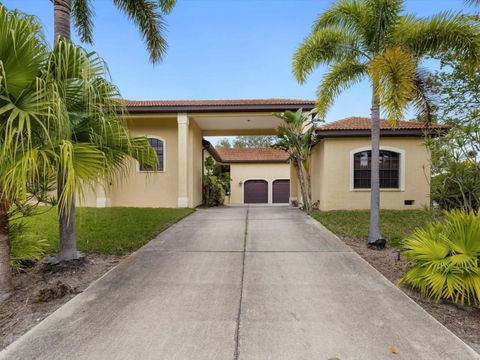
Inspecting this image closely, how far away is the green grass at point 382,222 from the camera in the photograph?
7.04 m

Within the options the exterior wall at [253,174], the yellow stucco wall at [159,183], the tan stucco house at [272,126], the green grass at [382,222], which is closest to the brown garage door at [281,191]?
the exterior wall at [253,174]

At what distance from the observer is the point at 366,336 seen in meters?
2.73

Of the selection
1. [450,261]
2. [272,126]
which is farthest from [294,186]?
[450,261]

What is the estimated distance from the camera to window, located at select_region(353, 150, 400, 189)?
36.6 feet

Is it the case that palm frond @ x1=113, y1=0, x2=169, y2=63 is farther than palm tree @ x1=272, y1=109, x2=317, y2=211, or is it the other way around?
palm tree @ x1=272, y1=109, x2=317, y2=211

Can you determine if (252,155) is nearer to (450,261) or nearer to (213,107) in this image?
(213,107)

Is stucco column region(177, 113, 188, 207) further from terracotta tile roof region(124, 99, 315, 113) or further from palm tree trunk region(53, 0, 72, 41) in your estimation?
palm tree trunk region(53, 0, 72, 41)

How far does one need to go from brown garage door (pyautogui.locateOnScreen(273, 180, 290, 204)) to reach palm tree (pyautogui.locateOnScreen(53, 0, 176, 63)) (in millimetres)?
17743

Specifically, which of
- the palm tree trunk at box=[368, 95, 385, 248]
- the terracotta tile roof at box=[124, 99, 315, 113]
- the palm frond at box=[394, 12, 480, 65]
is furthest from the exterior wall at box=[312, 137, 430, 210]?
the palm frond at box=[394, 12, 480, 65]

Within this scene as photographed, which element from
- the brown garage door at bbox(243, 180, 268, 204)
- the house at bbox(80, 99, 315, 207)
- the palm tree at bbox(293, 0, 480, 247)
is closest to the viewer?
the palm tree at bbox(293, 0, 480, 247)

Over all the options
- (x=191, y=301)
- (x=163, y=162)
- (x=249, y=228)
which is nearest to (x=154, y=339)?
(x=191, y=301)

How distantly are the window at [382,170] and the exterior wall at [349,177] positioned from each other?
25cm

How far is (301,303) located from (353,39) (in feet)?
20.7

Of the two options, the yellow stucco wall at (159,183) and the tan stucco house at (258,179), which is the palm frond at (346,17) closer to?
the yellow stucco wall at (159,183)
